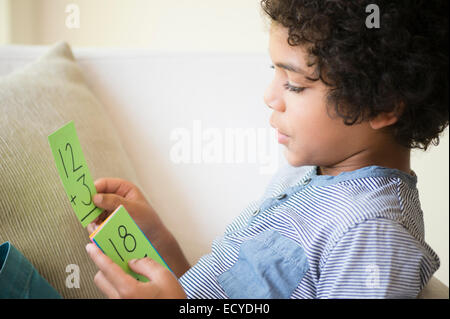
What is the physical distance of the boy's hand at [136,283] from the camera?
0.63 meters

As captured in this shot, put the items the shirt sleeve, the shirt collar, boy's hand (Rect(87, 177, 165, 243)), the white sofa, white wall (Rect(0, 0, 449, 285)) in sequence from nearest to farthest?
1. the shirt sleeve
2. the shirt collar
3. boy's hand (Rect(87, 177, 165, 243))
4. the white sofa
5. white wall (Rect(0, 0, 449, 285))

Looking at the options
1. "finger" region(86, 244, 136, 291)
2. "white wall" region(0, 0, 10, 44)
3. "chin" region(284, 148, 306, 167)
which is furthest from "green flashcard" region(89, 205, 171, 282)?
"white wall" region(0, 0, 10, 44)

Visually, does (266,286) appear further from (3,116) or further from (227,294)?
(3,116)

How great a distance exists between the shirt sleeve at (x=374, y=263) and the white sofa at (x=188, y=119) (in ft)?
1.72

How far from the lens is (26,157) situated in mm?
771

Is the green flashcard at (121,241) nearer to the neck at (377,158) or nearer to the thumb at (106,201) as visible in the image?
the thumb at (106,201)

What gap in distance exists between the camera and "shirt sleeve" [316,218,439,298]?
0.61 meters

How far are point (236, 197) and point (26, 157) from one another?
525mm

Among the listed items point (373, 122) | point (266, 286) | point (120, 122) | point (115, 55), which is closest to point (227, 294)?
point (266, 286)

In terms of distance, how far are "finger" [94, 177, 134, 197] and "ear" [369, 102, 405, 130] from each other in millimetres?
479

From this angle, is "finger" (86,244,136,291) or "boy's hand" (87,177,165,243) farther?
"boy's hand" (87,177,165,243)

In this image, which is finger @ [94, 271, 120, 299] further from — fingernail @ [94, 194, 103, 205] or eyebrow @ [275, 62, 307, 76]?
eyebrow @ [275, 62, 307, 76]

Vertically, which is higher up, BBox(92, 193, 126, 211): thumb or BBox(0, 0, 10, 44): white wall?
BBox(0, 0, 10, 44): white wall

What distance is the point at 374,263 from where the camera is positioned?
0.61 metres
